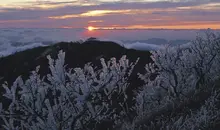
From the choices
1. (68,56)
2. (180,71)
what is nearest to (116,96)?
(180,71)

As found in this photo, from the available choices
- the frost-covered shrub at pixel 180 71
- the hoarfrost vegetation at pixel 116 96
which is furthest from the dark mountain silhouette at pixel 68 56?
the hoarfrost vegetation at pixel 116 96

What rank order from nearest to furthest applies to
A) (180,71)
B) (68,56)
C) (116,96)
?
(116,96)
(180,71)
(68,56)

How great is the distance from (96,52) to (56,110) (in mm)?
30728

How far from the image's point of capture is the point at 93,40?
41.9 metres

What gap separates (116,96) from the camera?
10766 mm

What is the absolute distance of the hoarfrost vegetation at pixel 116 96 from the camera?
8.10m

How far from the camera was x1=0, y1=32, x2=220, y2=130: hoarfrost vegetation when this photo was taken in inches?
319

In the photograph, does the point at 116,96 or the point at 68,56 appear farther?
the point at 68,56

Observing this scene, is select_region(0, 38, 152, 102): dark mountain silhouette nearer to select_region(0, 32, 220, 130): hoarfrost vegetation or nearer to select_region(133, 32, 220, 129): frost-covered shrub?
select_region(133, 32, 220, 129): frost-covered shrub

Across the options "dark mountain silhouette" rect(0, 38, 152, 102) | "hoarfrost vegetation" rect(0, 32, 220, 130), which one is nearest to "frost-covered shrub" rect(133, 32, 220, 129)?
"hoarfrost vegetation" rect(0, 32, 220, 130)

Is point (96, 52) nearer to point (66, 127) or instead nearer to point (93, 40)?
point (93, 40)

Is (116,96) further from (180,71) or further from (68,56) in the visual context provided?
(68,56)

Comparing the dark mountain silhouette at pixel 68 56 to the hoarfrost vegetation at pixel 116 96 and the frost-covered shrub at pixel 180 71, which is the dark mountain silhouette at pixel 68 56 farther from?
the hoarfrost vegetation at pixel 116 96

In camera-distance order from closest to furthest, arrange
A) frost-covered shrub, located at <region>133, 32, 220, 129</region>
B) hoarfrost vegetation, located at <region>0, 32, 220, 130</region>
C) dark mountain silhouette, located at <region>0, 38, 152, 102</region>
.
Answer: hoarfrost vegetation, located at <region>0, 32, 220, 130</region> < frost-covered shrub, located at <region>133, 32, 220, 129</region> < dark mountain silhouette, located at <region>0, 38, 152, 102</region>
